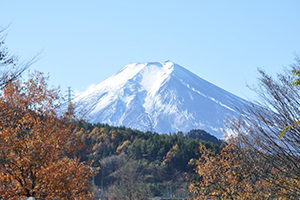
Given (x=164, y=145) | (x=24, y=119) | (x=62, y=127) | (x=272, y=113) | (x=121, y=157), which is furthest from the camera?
(x=164, y=145)

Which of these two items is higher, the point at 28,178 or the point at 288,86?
the point at 288,86

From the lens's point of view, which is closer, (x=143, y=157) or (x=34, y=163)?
(x=34, y=163)

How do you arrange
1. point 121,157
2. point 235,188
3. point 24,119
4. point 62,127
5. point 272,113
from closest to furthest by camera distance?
point 272,113
point 24,119
point 235,188
point 62,127
point 121,157

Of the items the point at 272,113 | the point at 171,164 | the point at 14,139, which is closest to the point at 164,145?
the point at 171,164

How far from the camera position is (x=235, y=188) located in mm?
22859

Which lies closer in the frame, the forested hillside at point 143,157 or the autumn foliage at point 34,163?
the autumn foliage at point 34,163

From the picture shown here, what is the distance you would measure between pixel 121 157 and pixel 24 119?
2170 inches

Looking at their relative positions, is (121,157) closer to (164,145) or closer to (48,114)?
(164,145)

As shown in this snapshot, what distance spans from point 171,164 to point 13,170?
58.8m

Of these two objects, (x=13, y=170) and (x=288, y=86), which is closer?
(x=288, y=86)

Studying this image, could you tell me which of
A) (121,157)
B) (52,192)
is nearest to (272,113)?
(52,192)

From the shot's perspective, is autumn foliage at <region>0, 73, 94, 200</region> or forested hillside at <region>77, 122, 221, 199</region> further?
forested hillside at <region>77, 122, 221, 199</region>

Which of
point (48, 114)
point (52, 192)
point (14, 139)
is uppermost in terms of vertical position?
point (48, 114)

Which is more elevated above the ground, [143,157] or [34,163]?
[143,157]
